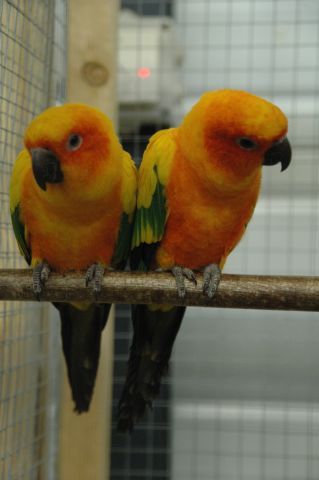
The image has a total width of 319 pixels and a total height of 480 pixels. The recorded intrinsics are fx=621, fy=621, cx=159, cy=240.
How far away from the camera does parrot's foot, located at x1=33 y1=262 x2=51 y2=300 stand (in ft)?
4.72

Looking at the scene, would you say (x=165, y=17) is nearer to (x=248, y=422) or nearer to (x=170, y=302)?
(x=170, y=302)

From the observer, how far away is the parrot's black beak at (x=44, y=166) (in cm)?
132

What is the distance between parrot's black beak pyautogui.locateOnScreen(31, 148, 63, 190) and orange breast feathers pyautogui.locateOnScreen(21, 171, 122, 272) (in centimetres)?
11

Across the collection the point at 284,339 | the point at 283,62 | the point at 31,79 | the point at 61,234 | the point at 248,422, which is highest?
the point at 283,62

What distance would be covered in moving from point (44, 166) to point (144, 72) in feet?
4.27

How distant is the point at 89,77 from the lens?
1.86 m

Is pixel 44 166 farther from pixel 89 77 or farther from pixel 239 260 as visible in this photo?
pixel 239 260

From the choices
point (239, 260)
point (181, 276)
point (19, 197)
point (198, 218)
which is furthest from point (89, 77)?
point (239, 260)

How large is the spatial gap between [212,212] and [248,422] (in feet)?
4.29

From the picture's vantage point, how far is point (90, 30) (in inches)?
72.7

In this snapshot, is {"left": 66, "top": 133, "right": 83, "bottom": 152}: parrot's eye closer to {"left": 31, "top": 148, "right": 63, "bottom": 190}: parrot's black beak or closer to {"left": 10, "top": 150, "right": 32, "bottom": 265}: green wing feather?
{"left": 31, "top": 148, "right": 63, "bottom": 190}: parrot's black beak

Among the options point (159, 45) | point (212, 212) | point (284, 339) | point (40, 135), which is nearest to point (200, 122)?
point (212, 212)

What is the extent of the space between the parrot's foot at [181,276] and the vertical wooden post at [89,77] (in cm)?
58

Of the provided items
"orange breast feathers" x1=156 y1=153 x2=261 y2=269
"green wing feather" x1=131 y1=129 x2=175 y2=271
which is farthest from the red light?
"orange breast feathers" x1=156 y1=153 x2=261 y2=269
